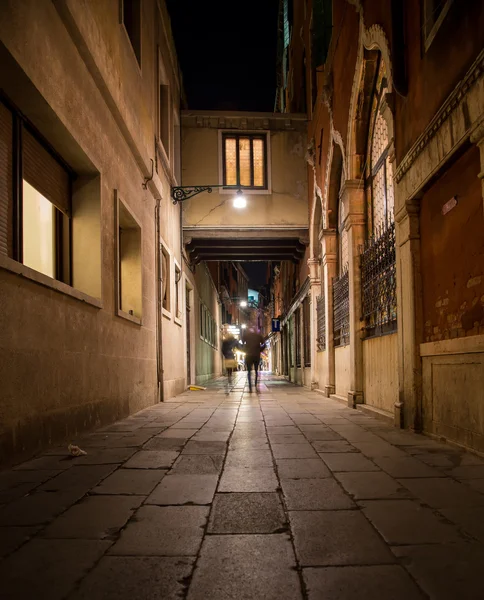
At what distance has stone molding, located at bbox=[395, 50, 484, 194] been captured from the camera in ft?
13.5

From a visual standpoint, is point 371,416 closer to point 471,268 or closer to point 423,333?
point 423,333

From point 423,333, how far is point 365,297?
3.05 m

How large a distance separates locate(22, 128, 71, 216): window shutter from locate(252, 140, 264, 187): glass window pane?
9.62 m

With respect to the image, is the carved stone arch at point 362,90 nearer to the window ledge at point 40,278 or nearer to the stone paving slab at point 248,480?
the window ledge at point 40,278

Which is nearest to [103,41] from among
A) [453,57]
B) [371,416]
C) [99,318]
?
[99,318]

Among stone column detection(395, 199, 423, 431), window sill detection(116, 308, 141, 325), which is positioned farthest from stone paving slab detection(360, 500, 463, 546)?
window sill detection(116, 308, 141, 325)

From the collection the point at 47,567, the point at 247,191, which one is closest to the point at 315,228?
the point at 247,191

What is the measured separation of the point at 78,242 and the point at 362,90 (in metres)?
5.16

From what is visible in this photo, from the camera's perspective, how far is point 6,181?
181 inches

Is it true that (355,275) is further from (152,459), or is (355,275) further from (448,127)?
(152,459)

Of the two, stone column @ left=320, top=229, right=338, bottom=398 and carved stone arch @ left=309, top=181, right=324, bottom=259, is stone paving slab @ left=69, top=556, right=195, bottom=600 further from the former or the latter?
carved stone arch @ left=309, top=181, right=324, bottom=259

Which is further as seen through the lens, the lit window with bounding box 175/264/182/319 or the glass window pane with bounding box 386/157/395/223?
the lit window with bounding box 175/264/182/319

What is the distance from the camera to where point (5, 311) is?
3.95 meters

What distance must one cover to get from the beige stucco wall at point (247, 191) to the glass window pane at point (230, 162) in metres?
0.27
